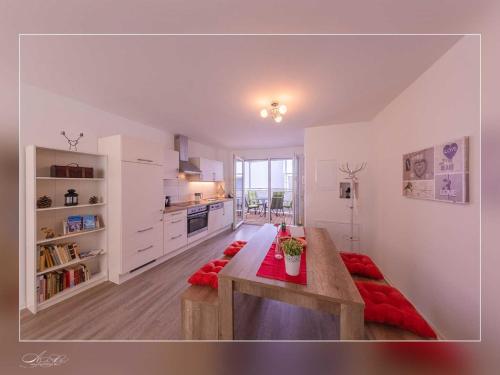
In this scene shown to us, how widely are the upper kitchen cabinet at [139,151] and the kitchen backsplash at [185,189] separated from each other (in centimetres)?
95

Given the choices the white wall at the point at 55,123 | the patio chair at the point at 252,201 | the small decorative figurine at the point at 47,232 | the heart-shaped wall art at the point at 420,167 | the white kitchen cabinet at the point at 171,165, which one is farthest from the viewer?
the patio chair at the point at 252,201

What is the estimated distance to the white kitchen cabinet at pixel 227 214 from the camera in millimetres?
4559

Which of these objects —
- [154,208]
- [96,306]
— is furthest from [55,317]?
[154,208]

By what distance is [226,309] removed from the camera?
44.1 inches

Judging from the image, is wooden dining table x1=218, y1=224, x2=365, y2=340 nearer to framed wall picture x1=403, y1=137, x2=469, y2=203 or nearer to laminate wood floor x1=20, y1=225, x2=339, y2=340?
laminate wood floor x1=20, y1=225, x2=339, y2=340

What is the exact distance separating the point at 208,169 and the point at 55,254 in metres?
3.03

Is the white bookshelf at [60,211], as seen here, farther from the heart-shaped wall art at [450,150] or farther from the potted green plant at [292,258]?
the heart-shaped wall art at [450,150]

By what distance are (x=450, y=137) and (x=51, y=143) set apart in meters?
3.71

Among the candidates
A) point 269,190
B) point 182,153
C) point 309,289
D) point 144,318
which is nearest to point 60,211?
point 144,318

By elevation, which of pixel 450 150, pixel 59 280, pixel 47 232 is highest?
pixel 450 150

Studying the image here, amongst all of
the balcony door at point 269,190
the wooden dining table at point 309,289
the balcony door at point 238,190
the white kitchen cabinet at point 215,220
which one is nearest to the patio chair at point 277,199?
the balcony door at point 269,190

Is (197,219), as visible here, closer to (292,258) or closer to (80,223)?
(80,223)

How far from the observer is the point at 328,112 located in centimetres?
246

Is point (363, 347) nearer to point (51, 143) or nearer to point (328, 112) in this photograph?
point (328, 112)
